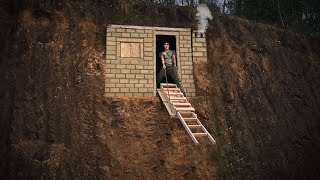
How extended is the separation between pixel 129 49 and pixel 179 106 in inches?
108

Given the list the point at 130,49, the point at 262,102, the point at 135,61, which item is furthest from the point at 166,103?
the point at 262,102

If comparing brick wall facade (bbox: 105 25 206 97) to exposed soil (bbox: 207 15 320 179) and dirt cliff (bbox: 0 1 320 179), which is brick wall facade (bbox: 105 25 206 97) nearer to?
dirt cliff (bbox: 0 1 320 179)

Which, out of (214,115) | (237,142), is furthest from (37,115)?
(237,142)

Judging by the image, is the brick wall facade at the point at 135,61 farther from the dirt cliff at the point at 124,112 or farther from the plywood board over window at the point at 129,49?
the dirt cliff at the point at 124,112

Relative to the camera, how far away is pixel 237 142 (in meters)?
10.0

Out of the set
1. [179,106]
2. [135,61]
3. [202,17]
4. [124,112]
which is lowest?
[124,112]

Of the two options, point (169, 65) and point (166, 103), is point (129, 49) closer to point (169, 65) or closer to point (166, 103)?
point (169, 65)

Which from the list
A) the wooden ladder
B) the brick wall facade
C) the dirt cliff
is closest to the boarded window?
the brick wall facade

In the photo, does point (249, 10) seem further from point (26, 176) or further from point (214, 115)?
point (26, 176)

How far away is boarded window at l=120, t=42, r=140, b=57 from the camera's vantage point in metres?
9.80

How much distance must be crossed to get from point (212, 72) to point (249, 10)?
29.2 ft

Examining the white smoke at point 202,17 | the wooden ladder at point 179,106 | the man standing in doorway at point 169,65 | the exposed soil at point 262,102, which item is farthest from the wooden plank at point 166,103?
the white smoke at point 202,17

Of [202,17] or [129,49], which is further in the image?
[202,17]

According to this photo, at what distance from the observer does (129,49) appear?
9.87 meters
